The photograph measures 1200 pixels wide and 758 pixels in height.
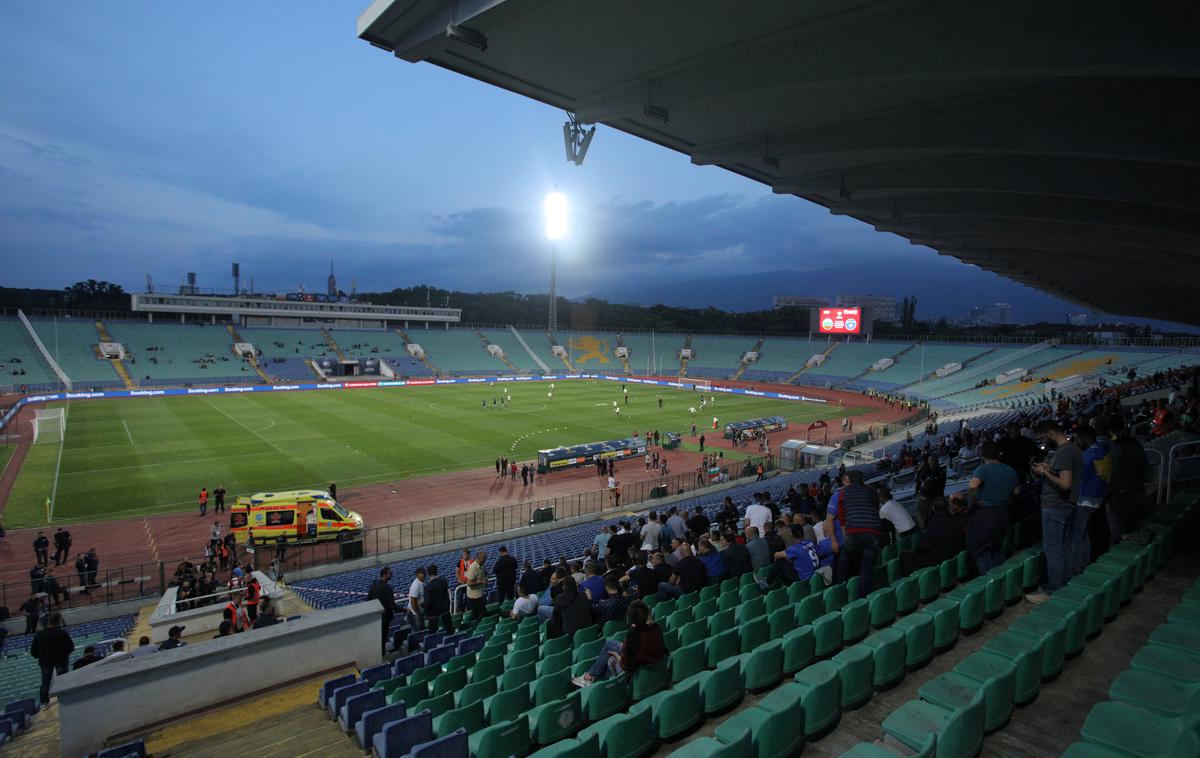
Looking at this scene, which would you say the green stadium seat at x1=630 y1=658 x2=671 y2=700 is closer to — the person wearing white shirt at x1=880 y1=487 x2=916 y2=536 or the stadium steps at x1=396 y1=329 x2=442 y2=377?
the person wearing white shirt at x1=880 y1=487 x2=916 y2=536

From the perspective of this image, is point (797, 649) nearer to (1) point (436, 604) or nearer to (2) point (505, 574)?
(1) point (436, 604)

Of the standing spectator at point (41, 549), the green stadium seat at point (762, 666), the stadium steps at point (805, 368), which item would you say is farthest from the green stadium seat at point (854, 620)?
the stadium steps at point (805, 368)

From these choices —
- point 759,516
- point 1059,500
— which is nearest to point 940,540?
point 1059,500

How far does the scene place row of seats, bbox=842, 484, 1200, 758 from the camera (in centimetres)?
395

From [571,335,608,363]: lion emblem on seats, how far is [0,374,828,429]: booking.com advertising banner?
10.5 m

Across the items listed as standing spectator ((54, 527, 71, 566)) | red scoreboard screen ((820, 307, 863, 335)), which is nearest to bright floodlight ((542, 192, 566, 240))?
red scoreboard screen ((820, 307, 863, 335))

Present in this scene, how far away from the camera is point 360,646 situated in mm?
8602

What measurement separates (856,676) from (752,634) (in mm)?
1726

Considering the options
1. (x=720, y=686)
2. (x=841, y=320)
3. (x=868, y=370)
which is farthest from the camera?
(x=841, y=320)

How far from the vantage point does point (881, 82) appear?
232 inches

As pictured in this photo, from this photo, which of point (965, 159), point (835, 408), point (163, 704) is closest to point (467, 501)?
point (163, 704)

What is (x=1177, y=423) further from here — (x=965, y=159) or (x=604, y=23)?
(x=604, y=23)

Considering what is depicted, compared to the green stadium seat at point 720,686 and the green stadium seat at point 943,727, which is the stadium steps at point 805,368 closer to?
the green stadium seat at point 720,686

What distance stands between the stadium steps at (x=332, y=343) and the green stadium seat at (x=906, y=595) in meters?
78.6
